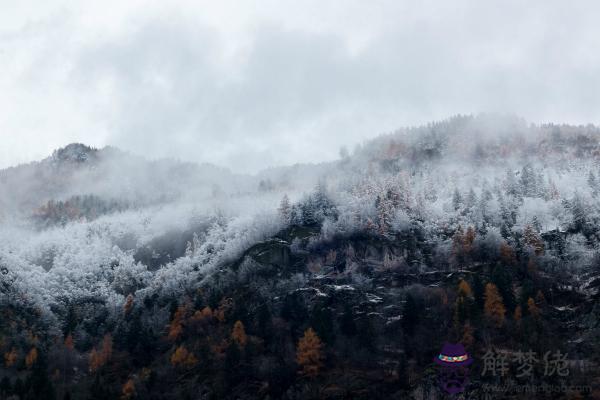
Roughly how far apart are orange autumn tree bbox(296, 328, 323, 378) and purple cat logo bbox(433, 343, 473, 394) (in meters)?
21.8

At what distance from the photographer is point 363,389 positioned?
108 meters

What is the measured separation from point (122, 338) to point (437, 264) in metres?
71.7

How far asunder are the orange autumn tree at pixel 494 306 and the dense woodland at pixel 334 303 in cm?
29

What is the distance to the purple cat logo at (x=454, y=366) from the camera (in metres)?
101

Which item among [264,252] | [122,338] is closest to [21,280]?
[122,338]

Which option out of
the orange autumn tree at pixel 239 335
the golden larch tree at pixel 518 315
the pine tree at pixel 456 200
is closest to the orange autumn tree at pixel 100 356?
the orange autumn tree at pixel 239 335

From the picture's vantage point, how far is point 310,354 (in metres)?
117

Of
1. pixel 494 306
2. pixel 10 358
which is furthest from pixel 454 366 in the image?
pixel 10 358

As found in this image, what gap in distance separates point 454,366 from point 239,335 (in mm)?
43683

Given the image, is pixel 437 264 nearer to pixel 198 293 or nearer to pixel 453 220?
pixel 453 220

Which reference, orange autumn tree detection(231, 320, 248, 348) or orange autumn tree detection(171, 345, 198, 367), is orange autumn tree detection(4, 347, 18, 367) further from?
orange autumn tree detection(231, 320, 248, 348)

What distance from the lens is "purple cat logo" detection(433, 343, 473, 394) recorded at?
332 feet

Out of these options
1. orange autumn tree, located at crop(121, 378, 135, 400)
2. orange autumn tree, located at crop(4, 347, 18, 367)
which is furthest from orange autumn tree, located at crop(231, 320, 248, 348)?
orange autumn tree, located at crop(4, 347, 18, 367)

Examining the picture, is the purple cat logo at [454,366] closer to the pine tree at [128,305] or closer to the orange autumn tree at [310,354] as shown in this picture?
the orange autumn tree at [310,354]
